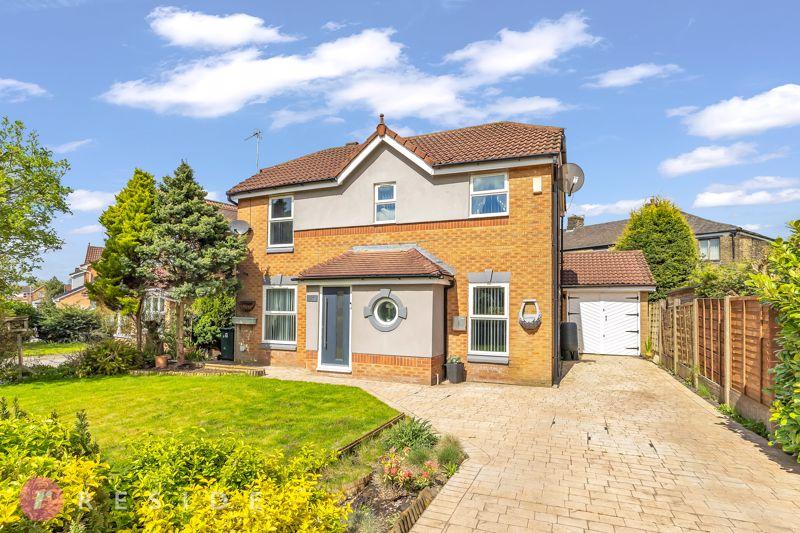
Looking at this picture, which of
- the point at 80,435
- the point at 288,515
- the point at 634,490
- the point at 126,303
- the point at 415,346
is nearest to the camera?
the point at 288,515

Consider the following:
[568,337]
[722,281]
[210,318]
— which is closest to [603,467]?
[568,337]

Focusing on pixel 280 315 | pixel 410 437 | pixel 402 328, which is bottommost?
pixel 410 437

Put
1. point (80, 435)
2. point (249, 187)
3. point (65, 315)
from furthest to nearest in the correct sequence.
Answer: point (65, 315), point (249, 187), point (80, 435)

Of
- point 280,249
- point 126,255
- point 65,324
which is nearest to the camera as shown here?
point 126,255

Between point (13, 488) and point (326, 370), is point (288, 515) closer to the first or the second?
point (13, 488)

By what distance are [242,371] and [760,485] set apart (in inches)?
492

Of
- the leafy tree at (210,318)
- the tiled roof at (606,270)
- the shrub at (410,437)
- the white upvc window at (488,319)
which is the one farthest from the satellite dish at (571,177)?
the leafy tree at (210,318)

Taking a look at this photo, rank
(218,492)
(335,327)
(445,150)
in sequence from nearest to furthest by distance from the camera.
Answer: (218,492) → (335,327) → (445,150)

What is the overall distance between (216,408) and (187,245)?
6.62m

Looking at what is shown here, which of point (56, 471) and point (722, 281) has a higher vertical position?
point (722, 281)

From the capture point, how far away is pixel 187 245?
14.0m

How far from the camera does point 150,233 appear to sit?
14.1 metres

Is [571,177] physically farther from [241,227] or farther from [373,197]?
[241,227]

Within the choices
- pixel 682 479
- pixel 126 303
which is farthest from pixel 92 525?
pixel 126 303
